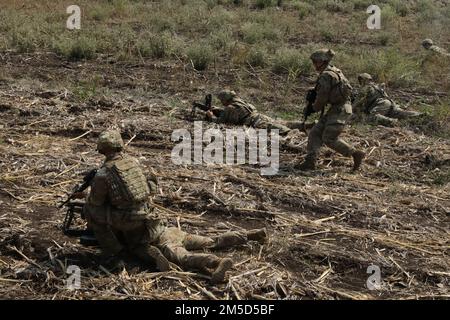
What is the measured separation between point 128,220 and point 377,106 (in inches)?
249

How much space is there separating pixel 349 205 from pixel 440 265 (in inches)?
54.0

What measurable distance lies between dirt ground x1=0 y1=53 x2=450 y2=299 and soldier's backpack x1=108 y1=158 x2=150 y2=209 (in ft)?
1.85

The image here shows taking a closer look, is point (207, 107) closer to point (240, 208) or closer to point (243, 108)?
point (243, 108)

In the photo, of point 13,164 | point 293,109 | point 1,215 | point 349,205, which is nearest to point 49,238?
point 1,215

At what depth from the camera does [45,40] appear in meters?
13.6

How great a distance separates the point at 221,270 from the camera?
15.4 ft

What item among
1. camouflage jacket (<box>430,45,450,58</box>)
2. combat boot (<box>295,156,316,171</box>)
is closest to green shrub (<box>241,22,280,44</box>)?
camouflage jacket (<box>430,45,450,58</box>)

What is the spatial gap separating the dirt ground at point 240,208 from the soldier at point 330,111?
256mm

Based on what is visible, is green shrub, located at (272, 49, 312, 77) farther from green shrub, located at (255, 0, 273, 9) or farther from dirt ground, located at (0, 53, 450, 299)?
green shrub, located at (255, 0, 273, 9)

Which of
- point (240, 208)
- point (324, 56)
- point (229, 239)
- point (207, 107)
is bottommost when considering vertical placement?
point (240, 208)

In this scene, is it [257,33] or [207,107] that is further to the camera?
[257,33]

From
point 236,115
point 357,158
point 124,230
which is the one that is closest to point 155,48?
point 236,115

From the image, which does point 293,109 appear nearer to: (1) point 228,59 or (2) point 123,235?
(1) point 228,59

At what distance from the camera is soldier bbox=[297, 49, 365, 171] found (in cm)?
748
